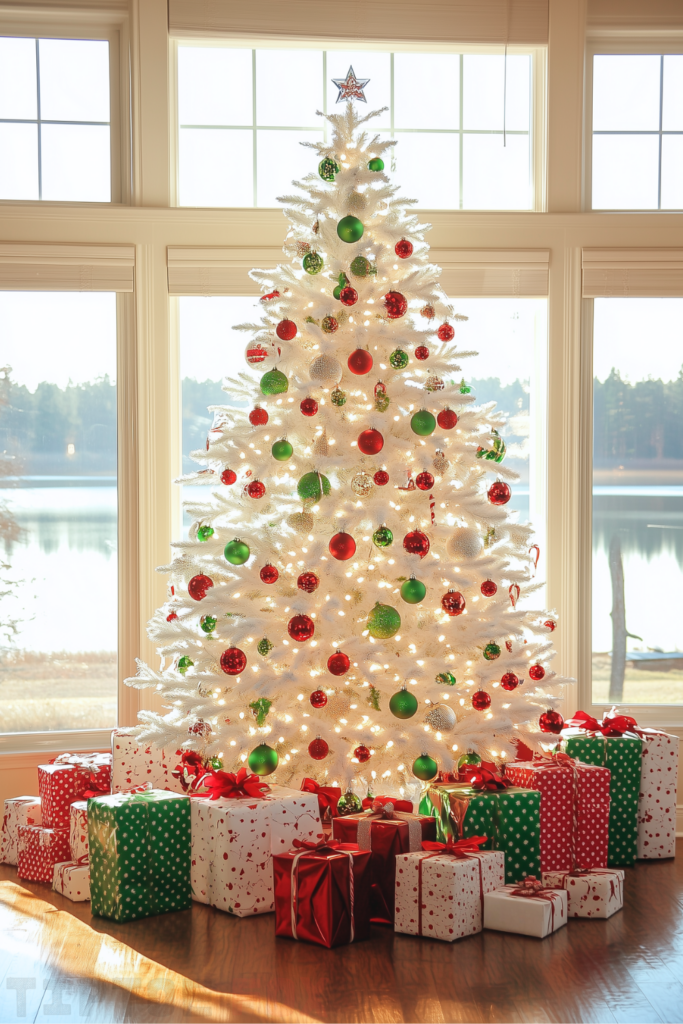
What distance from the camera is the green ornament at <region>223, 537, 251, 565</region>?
10.8ft

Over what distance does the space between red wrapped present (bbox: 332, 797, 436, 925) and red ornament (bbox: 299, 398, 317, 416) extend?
1317mm

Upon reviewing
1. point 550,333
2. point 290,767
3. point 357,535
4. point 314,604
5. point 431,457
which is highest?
point 550,333

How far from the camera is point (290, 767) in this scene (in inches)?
132

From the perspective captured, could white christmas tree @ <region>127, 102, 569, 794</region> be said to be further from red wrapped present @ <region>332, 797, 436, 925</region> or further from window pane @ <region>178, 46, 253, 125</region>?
window pane @ <region>178, 46, 253, 125</region>

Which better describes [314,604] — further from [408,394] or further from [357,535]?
[408,394]

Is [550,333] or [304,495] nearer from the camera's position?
[304,495]

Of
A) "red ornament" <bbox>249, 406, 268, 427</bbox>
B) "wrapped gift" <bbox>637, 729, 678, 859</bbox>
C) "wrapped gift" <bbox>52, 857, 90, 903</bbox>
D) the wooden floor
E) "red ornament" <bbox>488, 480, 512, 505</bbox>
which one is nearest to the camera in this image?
the wooden floor

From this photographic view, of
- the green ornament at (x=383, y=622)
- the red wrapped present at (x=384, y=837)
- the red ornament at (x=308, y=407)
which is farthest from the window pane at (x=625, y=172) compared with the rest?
the red wrapped present at (x=384, y=837)

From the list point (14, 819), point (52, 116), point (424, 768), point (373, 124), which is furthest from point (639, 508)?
point (52, 116)

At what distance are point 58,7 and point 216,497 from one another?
2276mm

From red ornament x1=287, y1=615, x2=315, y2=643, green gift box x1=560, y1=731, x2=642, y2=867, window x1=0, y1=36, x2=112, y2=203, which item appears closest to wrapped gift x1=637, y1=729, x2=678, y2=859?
green gift box x1=560, y1=731, x2=642, y2=867

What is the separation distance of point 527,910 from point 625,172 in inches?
124

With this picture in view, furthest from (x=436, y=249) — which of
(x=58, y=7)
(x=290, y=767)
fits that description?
(x=290, y=767)

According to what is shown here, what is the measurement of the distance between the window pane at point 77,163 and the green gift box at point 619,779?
9.77 feet
